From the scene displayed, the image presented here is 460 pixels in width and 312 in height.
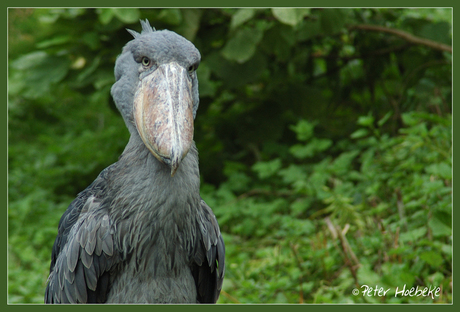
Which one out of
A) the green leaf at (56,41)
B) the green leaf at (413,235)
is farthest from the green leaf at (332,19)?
the green leaf at (56,41)

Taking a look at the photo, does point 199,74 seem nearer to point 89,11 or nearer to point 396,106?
point 89,11

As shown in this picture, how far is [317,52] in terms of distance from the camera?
5.00m

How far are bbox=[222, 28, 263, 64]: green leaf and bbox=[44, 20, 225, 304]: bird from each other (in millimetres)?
1768

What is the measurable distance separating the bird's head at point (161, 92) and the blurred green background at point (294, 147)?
1.58 meters

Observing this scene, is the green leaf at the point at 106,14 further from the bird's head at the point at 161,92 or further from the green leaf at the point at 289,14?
the bird's head at the point at 161,92

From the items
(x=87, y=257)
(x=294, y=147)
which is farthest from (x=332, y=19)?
(x=87, y=257)

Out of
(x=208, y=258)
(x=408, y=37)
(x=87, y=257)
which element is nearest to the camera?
(x=87, y=257)

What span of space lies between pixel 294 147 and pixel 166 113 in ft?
8.59

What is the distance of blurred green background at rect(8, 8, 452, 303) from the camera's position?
3244 mm

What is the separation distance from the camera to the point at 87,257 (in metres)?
2.04

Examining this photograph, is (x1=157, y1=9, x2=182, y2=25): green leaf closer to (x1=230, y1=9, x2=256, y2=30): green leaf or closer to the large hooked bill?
(x1=230, y1=9, x2=256, y2=30): green leaf

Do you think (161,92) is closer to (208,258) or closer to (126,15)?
(208,258)

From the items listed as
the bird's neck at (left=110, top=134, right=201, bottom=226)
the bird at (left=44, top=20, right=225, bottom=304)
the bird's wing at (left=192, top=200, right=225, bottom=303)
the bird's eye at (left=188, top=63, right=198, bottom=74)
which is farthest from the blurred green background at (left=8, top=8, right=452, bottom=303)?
the bird's eye at (left=188, top=63, right=198, bottom=74)

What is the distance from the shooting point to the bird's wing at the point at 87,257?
2.02 metres
